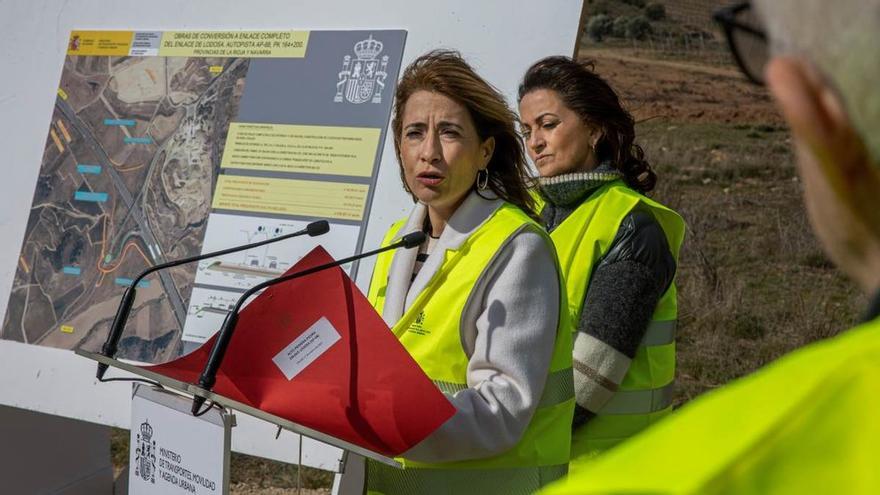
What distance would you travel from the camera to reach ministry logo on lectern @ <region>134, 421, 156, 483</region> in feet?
7.28

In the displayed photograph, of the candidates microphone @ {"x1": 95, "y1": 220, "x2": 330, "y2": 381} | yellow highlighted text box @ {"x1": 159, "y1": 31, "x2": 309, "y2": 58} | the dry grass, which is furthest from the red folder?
the dry grass

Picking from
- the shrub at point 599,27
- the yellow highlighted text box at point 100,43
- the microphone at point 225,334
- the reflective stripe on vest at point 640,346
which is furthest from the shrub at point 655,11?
the microphone at point 225,334

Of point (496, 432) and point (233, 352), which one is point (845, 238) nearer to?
point (496, 432)

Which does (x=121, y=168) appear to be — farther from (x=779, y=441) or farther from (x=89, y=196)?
(x=779, y=441)

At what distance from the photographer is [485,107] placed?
7.52ft

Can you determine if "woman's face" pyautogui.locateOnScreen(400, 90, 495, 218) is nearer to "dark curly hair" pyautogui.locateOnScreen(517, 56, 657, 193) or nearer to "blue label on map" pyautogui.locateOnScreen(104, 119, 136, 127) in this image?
"dark curly hair" pyautogui.locateOnScreen(517, 56, 657, 193)

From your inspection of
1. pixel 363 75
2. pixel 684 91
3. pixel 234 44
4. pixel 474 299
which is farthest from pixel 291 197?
pixel 684 91

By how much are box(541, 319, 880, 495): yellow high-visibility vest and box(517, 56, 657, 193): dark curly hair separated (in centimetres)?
223

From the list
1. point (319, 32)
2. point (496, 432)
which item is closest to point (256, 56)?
point (319, 32)

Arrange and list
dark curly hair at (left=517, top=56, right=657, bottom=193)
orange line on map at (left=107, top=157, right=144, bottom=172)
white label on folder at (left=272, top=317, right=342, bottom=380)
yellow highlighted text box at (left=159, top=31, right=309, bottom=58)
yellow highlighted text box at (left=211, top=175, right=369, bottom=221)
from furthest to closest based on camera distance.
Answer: orange line on map at (left=107, top=157, right=144, bottom=172), yellow highlighted text box at (left=159, top=31, right=309, bottom=58), yellow highlighted text box at (left=211, top=175, right=369, bottom=221), dark curly hair at (left=517, top=56, right=657, bottom=193), white label on folder at (left=272, top=317, right=342, bottom=380)

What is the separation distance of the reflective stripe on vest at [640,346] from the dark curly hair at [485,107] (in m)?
0.24

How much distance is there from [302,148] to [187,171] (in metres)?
0.49

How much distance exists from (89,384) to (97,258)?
0.44m

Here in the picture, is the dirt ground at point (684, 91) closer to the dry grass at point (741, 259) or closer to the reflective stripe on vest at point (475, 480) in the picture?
the dry grass at point (741, 259)
